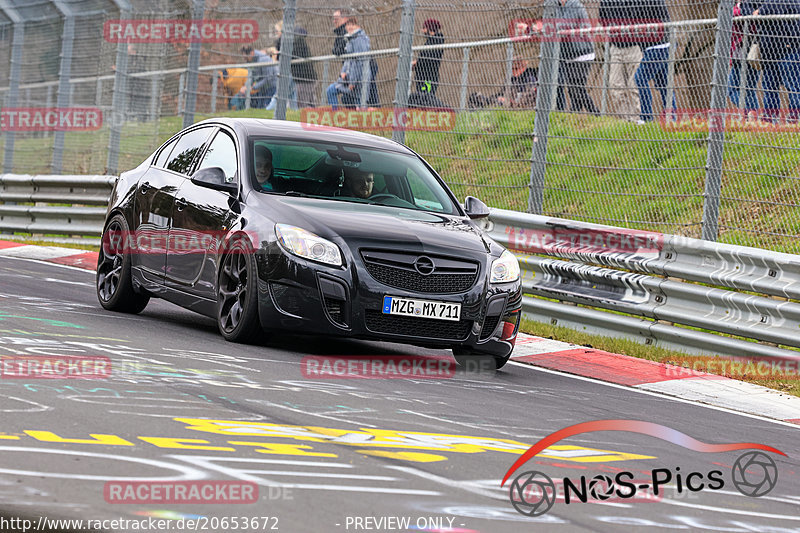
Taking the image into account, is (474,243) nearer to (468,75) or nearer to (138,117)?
(468,75)

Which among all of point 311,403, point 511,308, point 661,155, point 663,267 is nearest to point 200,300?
point 511,308

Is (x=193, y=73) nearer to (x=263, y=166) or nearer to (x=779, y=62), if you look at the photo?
(x=263, y=166)

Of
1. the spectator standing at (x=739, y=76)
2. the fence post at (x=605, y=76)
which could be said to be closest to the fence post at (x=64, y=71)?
the fence post at (x=605, y=76)

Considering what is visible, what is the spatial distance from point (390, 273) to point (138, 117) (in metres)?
11.4

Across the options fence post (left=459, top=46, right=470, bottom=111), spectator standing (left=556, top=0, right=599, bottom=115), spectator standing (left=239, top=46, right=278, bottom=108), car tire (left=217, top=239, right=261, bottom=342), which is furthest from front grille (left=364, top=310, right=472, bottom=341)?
spectator standing (left=239, top=46, right=278, bottom=108)

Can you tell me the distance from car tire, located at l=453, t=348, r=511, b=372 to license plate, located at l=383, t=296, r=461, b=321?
674 mm

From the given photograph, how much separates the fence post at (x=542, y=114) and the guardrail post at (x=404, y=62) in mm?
1909

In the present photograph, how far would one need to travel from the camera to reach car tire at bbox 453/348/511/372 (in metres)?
9.28

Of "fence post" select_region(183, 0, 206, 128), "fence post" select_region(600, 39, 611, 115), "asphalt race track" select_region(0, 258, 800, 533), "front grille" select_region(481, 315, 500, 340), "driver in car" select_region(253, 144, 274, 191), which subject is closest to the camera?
"asphalt race track" select_region(0, 258, 800, 533)

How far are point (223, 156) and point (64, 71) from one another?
37.5 ft

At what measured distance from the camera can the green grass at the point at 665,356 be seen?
32.3 ft

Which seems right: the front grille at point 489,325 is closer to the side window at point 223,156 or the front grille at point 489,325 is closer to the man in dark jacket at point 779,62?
the side window at point 223,156

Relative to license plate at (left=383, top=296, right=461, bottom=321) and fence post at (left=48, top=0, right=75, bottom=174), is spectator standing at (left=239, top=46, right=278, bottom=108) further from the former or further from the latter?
license plate at (left=383, top=296, right=461, bottom=321)

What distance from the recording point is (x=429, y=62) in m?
14.5
